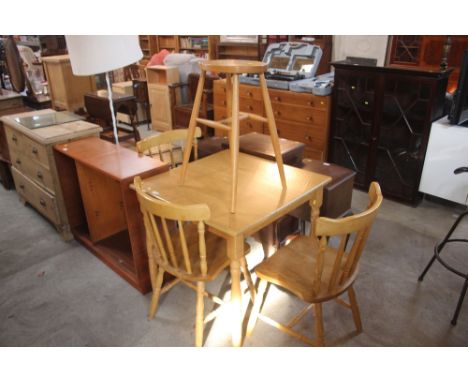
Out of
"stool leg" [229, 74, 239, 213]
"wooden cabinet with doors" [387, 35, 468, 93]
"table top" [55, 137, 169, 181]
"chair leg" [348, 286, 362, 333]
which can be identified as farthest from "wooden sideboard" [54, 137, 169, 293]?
"wooden cabinet with doors" [387, 35, 468, 93]

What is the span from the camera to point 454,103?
2748 mm

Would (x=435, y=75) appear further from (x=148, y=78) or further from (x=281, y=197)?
(x=148, y=78)

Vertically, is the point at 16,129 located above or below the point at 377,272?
above

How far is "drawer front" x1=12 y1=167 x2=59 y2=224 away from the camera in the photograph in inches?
102

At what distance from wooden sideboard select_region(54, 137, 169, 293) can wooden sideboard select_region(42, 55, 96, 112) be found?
1.98 metres

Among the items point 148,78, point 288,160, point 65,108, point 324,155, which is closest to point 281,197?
point 288,160

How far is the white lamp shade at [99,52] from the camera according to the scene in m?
1.76

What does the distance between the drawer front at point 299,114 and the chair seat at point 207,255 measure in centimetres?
195

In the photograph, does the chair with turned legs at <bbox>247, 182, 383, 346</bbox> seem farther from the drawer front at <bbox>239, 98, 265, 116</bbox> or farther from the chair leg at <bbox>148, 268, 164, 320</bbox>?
the drawer front at <bbox>239, 98, 265, 116</bbox>

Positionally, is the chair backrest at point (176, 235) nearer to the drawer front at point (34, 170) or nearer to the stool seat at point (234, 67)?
the stool seat at point (234, 67)

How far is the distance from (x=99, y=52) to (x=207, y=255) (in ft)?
3.49
